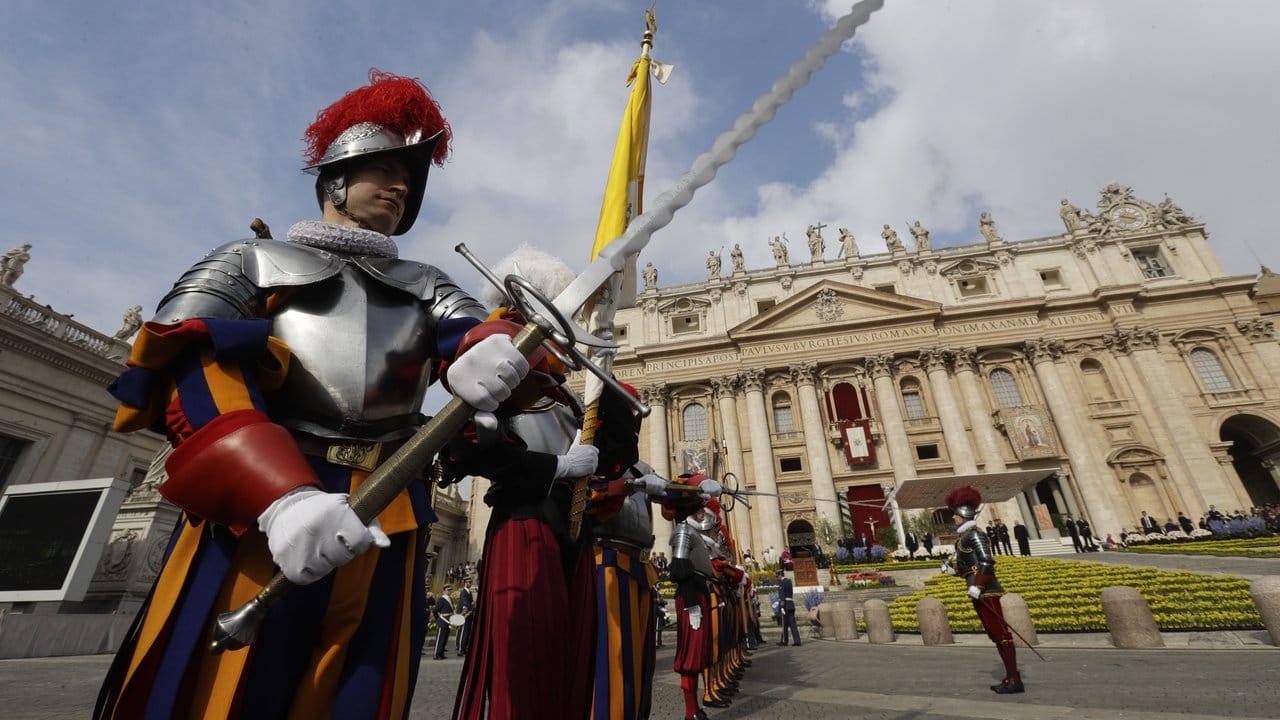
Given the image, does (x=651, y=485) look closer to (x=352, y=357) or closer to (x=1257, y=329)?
(x=352, y=357)

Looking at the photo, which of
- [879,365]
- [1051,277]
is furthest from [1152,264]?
[879,365]

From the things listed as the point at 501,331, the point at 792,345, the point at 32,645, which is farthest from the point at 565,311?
the point at 792,345

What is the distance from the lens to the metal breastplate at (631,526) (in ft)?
11.3

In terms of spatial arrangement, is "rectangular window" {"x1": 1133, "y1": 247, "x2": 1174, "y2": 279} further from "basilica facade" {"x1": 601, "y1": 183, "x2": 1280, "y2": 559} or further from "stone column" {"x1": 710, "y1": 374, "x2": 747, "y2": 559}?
"stone column" {"x1": 710, "y1": 374, "x2": 747, "y2": 559}

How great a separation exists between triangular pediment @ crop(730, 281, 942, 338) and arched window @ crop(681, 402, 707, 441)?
531 cm

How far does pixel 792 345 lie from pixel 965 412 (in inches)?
403

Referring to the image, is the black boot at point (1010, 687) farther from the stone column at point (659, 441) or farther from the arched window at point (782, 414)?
the arched window at point (782, 414)

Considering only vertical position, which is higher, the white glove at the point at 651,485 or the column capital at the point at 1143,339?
the column capital at the point at 1143,339

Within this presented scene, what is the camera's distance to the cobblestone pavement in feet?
12.7

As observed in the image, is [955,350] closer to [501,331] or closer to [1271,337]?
[1271,337]

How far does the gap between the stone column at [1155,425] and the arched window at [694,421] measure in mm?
22096

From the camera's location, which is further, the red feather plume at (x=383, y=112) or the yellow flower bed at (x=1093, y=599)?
the yellow flower bed at (x=1093, y=599)

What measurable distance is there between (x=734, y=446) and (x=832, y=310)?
10917 mm

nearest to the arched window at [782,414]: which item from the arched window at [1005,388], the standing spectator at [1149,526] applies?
the arched window at [1005,388]
